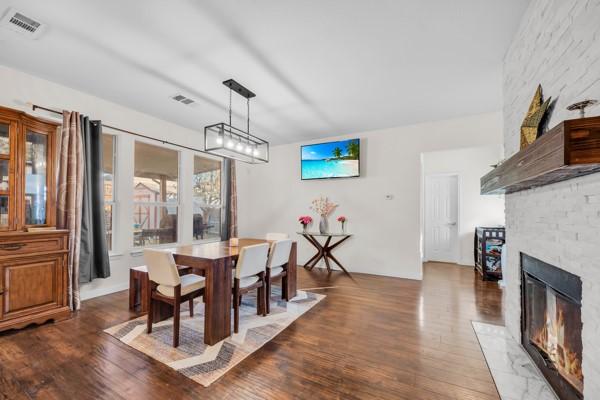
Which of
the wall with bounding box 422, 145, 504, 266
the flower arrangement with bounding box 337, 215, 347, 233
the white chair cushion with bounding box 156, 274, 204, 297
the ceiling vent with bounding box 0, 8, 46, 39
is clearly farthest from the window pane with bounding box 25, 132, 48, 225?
the wall with bounding box 422, 145, 504, 266

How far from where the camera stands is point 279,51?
239cm

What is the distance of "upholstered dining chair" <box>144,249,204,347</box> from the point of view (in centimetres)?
217

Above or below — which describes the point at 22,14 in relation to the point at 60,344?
above

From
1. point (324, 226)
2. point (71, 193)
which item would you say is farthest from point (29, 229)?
point (324, 226)

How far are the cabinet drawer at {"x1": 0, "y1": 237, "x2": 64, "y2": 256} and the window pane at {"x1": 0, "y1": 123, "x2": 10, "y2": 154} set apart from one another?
0.89 meters

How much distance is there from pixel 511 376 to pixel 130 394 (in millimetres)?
2538

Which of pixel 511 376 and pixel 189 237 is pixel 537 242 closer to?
pixel 511 376

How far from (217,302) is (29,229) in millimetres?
2127

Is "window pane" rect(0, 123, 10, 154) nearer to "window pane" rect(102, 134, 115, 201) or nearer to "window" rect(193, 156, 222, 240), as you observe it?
"window pane" rect(102, 134, 115, 201)

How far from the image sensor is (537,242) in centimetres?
181

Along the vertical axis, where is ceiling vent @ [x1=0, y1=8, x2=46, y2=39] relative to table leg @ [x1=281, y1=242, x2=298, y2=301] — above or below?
above

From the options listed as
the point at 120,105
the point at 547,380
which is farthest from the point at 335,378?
the point at 120,105

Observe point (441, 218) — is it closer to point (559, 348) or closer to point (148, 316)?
point (559, 348)

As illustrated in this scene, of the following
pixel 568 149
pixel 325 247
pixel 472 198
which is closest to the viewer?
pixel 568 149
